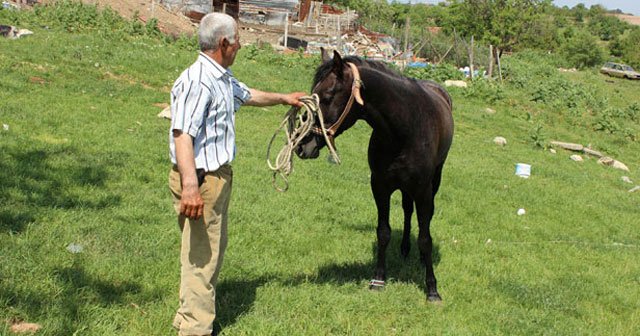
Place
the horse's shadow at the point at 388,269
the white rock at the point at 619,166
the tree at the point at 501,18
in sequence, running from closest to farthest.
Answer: the horse's shadow at the point at 388,269, the white rock at the point at 619,166, the tree at the point at 501,18

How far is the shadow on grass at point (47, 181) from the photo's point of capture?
5.54 meters

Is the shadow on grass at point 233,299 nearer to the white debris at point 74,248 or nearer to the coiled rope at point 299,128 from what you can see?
the coiled rope at point 299,128

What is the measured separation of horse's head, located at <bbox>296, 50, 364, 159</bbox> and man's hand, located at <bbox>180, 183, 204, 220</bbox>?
1.14 m

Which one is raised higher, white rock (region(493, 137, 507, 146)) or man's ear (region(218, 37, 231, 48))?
man's ear (region(218, 37, 231, 48))

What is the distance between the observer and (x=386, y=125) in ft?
15.2

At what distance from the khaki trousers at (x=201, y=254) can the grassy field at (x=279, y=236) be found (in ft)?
1.33

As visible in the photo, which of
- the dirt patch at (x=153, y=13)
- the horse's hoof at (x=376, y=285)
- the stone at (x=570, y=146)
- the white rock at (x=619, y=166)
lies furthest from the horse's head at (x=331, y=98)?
the dirt patch at (x=153, y=13)

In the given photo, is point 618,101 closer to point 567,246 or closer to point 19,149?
point 567,246

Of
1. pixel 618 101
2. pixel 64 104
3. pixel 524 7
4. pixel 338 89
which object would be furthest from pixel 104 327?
pixel 524 7

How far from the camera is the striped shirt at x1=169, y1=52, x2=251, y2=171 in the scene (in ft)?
10.9

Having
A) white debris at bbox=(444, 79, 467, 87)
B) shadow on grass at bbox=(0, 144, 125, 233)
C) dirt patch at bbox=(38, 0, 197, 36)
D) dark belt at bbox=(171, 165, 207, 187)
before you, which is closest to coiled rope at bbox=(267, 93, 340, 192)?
dark belt at bbox=(171, 165, 207, 187)

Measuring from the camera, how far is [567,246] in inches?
289

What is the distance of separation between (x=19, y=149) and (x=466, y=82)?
58.7 ft

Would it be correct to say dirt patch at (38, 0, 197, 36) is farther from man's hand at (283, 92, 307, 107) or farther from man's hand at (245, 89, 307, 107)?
man's hand at (283, 92, 307, 107)
